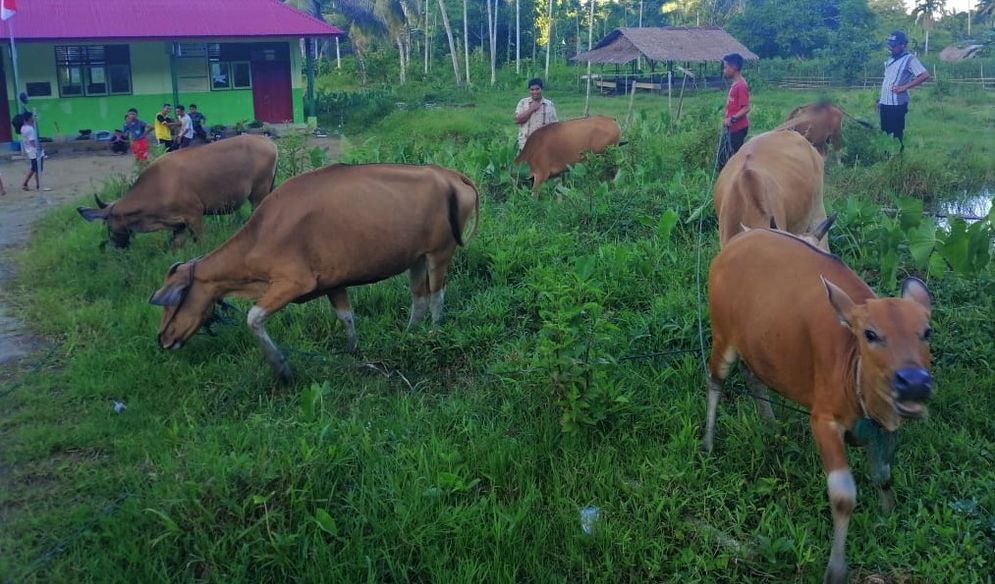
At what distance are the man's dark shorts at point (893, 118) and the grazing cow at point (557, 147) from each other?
4064mm

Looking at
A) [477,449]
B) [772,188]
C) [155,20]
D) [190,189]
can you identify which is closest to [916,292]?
[477,449]

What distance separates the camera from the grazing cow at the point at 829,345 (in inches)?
135

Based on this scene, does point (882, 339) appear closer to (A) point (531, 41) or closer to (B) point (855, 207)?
(B) point (855, 207)

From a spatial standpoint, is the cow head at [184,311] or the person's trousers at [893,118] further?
the person's trousers at [893,118]

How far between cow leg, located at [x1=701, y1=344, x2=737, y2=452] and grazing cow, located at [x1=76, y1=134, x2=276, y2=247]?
6566 millimetres

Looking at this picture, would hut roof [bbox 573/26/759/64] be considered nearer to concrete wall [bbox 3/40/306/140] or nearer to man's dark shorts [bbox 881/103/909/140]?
concrete wall [bbox 3/40/306/140]

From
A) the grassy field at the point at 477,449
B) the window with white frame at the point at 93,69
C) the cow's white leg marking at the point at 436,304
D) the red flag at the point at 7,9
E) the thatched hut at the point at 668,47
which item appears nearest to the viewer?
the grassy field at the point at 477,449

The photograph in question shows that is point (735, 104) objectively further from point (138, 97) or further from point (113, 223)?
point (138, 97)

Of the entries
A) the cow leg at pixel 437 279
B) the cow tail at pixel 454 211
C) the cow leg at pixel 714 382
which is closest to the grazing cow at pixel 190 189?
the cow leg at pixel 437 279

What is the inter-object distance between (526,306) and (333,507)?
3.05 meters

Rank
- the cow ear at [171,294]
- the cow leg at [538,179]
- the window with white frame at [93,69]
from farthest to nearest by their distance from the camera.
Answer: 1. the window with white frame at [93,69]
2. the cow leg at [538,179]
3. the cow ear at [171,294]

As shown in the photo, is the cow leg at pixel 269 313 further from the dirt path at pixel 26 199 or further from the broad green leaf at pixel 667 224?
the broad green leaf at pixel 667 224

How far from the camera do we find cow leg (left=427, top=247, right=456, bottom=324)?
6.97 m

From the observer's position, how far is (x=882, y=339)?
3.43 metres
